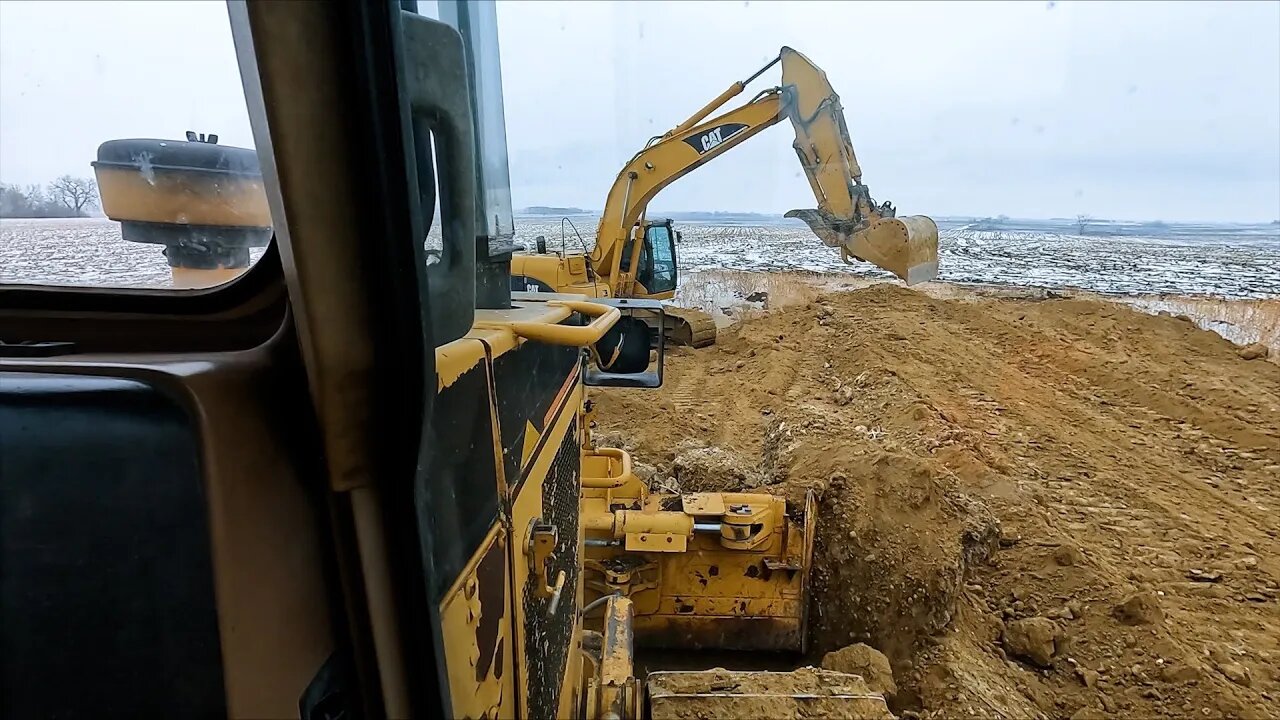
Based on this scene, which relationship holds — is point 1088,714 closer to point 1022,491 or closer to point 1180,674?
point 1180,674

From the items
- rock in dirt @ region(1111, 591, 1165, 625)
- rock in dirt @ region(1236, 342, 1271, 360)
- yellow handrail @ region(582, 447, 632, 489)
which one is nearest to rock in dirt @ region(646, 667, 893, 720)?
yellow handrail @ region(582, 447, 632, 489)

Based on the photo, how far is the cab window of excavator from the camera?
38.1 feet

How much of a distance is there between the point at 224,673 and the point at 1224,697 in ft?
15.5

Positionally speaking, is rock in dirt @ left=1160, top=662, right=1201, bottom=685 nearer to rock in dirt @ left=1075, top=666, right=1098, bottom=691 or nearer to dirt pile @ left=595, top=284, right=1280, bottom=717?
dirt pile @ left=595, top=284, right=1280, bottom=717

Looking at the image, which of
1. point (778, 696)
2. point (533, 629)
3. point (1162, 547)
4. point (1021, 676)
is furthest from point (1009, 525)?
point (533, 629)

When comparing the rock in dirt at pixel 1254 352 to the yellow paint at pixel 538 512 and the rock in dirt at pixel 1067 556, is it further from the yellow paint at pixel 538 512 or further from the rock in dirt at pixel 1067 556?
the yellow paint at pixel 538 512

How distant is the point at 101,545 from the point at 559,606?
1.27 metres

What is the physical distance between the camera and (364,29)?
68 cm

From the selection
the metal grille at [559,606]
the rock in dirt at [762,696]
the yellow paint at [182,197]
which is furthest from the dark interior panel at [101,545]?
the rock in dirt at [762,696]

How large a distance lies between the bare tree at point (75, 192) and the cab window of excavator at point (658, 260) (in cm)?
1056

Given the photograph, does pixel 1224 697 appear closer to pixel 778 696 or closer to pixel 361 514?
pixel 778 696

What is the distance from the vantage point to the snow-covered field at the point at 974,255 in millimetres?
1177

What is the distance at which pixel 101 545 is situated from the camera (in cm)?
69

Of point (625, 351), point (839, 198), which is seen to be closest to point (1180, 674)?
point (625, 351)
